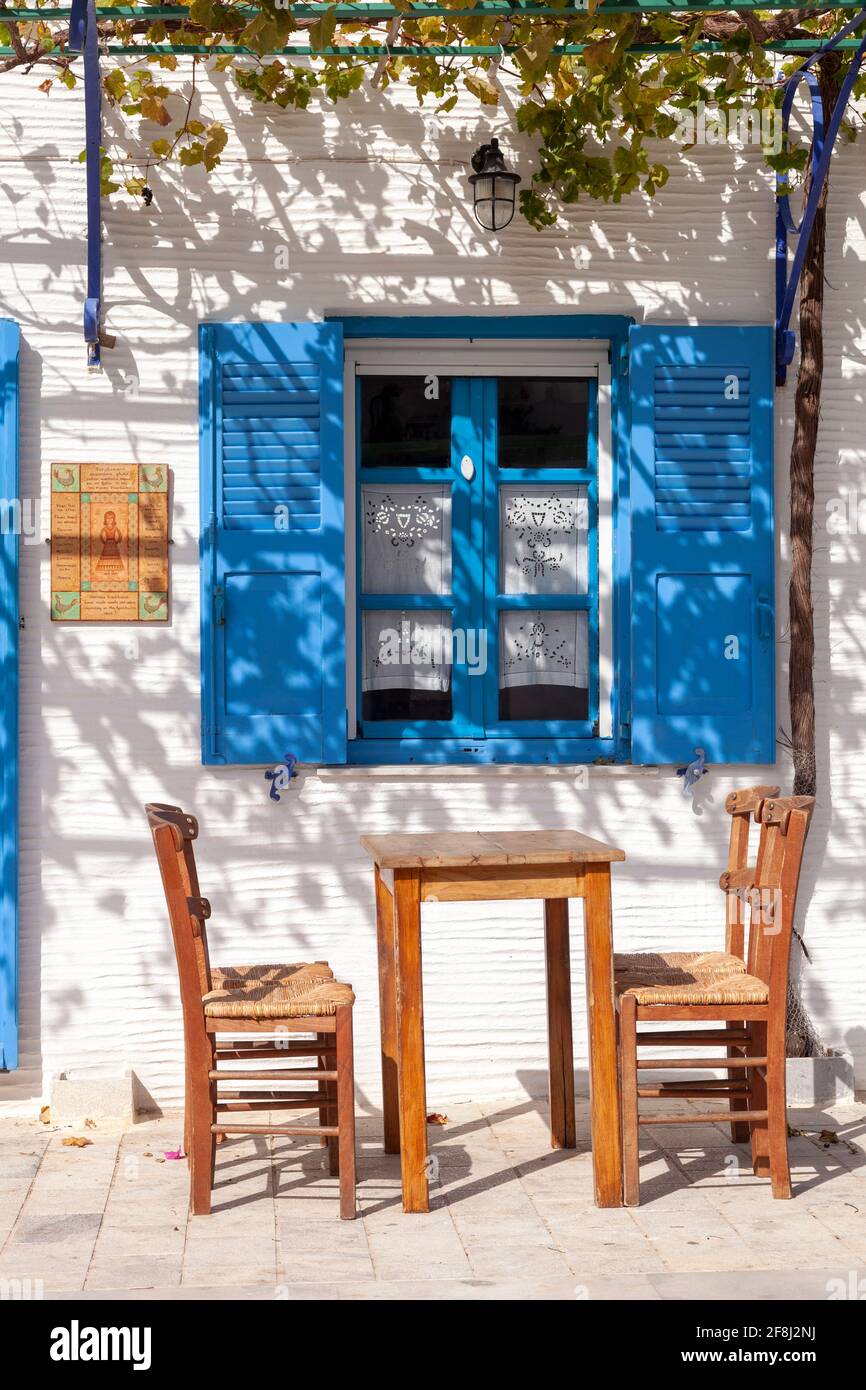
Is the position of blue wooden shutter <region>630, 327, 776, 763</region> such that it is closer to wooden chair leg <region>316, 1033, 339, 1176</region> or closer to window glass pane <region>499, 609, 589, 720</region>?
window glass pane <region>499, 609, 589, 720</region>

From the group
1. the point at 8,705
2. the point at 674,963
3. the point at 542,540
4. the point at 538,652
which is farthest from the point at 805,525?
the point at 8,705

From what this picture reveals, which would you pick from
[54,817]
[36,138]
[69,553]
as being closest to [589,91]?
[36,138]

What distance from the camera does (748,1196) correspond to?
4.47 m

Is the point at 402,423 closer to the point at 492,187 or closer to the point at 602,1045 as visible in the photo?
the point at 492,187

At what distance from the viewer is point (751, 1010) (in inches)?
174

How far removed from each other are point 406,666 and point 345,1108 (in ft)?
6.37

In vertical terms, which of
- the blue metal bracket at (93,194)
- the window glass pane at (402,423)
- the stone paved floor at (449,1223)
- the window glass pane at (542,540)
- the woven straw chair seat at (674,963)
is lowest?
the stone paved floor at (449,1223)

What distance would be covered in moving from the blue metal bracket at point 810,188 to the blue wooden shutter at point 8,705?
8.76 ft

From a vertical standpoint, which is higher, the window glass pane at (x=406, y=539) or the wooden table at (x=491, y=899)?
the window glass pane at (x=406, y=539)

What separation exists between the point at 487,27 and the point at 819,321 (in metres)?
1.71

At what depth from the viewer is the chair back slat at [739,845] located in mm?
4969

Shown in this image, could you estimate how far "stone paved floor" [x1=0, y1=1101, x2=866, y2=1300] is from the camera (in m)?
3.79

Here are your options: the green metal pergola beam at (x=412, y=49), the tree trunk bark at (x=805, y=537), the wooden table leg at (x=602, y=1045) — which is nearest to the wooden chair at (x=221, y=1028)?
the wooden table leg at (x=602, y=1045)

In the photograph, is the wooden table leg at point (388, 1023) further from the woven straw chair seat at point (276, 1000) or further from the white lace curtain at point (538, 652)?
the white lace curtain at point (538, 652)
